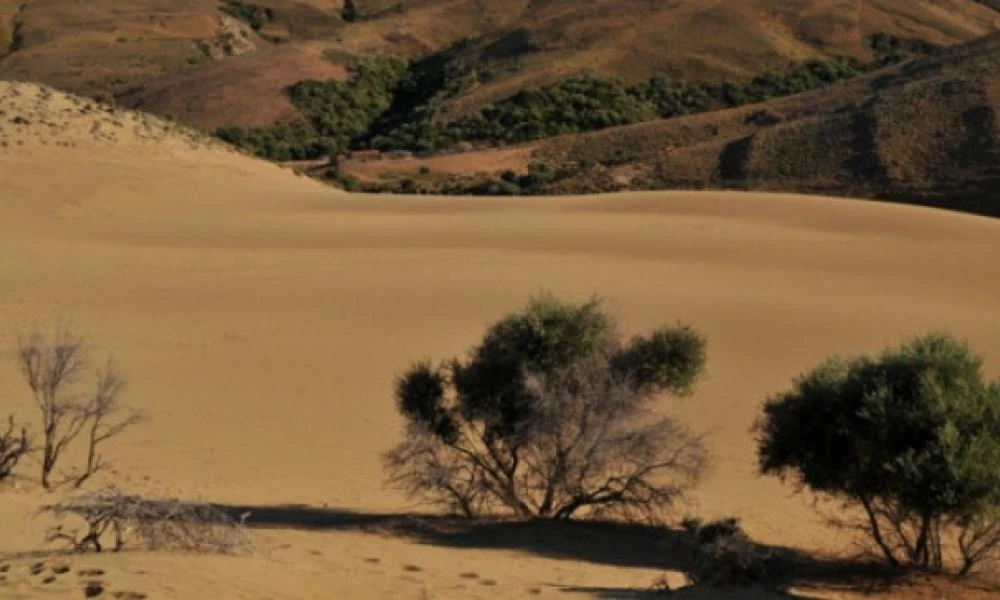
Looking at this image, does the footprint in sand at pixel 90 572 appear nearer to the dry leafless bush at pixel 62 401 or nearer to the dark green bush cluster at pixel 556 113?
the dry leafless bush at pixel 62 401

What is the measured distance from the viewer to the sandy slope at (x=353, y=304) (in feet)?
41.8

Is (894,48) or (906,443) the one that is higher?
(894,48)

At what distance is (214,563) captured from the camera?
978 cm

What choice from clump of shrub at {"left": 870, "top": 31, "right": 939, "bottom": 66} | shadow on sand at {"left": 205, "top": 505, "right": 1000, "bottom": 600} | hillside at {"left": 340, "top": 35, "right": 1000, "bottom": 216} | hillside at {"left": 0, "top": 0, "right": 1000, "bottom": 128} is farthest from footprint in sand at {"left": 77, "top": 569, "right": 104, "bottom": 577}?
clump of shrub at {"left": 870, "top": 31, "right": 939, "bottom": 66}

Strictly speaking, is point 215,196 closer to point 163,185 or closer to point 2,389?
point 163,185

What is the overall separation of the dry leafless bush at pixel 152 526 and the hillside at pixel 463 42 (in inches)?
2402

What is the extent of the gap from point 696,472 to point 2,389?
11525mm

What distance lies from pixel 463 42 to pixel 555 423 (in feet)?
269

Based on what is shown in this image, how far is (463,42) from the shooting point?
93.2m

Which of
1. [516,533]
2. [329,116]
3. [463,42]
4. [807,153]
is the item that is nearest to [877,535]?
[516,533]

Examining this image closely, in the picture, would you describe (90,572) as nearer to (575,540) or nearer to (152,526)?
(152,526)

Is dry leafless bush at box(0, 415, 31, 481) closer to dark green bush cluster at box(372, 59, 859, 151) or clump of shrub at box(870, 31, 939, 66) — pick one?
dark green bush cluster at box(372, 59, 859, 151)

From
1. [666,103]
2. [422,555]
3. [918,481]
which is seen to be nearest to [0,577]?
[422,555]

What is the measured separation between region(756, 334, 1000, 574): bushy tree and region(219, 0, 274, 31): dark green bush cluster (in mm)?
108073
